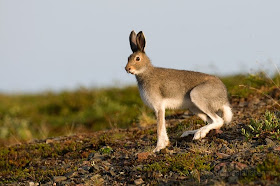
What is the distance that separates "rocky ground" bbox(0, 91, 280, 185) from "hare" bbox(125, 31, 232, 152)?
34 cm

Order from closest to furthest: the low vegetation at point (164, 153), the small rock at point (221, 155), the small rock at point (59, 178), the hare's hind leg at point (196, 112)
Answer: the low vegetation at point (164, 153), the small rock at point (221, 155), the small rock at point (59, 178), the hare's hind leg at point (196, 112)

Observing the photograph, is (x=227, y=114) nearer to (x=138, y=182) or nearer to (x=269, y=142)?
(x=269, y=142)

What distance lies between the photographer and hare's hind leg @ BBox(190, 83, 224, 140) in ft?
29.0

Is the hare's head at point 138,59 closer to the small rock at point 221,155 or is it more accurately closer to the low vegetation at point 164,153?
the low vegetation at point 164,153

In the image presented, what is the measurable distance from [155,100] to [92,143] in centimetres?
235

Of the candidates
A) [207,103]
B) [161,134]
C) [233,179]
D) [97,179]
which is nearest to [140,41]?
[207,103]

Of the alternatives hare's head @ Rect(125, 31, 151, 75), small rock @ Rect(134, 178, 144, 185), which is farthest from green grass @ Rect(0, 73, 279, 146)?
small rock @ Rect(134, 178, 144, 185)

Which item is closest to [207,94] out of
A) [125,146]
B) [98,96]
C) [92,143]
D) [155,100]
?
[155,100]

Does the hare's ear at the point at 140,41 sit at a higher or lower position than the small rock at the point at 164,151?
higher

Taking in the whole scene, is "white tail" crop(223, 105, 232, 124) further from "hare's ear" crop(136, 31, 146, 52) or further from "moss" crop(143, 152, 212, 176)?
"hare's ear" crop(136, 31, 146, 52)

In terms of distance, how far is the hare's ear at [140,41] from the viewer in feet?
30.0

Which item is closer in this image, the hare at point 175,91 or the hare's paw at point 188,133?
the hare at point 175,91

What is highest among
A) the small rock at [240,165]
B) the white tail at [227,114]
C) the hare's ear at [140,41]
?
the hare's ear at [140,41]

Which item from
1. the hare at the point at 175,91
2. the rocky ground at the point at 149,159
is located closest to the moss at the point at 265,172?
the rocky ground at the point at 149,159
